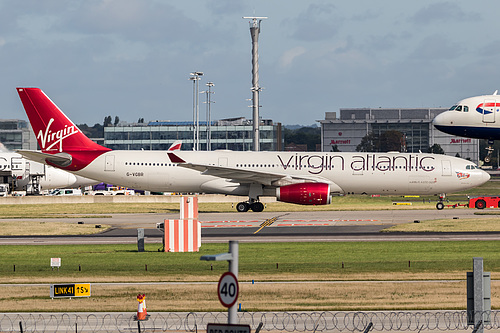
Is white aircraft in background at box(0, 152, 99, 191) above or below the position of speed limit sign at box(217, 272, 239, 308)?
above

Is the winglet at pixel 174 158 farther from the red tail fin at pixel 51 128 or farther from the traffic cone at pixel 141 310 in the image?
the traffic cone at pixel 141 310

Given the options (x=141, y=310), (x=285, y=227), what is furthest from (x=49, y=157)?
(x=141, y=310)

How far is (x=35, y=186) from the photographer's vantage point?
92625 millimetres

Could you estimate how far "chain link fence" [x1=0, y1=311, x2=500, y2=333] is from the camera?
60.7ft

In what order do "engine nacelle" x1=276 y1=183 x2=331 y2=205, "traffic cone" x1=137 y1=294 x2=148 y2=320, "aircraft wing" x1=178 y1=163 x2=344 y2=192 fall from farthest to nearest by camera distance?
"aircraft wing" x1=178 y1=163 x2=344 y2=192 < "engine nacelle" x1=276 y1=183 x2=331 y2=205 < "traffic cone" x1=137 y1=294 x2=148 y2=320

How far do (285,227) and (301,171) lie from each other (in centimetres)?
987

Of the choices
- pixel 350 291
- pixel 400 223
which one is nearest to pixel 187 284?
pixel 350 291

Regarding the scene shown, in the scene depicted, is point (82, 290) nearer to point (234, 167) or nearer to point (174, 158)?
point (174, 158)

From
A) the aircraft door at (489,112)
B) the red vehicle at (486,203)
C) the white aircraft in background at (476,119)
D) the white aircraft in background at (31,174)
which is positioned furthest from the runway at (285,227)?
the white aircraft in background at (31,174)

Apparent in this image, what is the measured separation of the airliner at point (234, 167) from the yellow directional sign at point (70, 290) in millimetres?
31005

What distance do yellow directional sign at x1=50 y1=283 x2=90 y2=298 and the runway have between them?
50.6 ft

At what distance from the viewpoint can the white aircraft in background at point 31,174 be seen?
93625 millimetres

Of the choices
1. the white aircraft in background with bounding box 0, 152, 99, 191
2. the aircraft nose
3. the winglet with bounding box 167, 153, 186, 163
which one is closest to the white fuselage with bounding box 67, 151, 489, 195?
the winglet with bounding box 167, 153, 186, 163

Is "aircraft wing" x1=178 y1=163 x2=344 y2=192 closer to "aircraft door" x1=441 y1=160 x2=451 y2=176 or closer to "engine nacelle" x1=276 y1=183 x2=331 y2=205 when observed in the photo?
"engine nacelle" x1=276 y1=183 x2=331 y2=205
